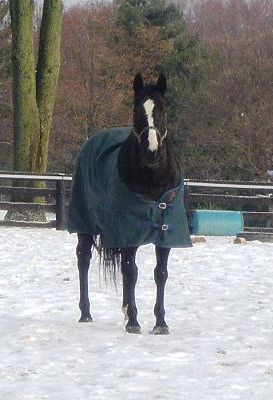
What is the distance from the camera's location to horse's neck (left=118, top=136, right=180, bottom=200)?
739 cm

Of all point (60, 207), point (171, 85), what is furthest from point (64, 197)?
point (171, 85)

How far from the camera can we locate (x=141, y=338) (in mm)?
7266

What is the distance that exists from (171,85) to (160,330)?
29.1 m

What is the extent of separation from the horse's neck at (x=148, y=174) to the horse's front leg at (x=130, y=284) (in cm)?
48

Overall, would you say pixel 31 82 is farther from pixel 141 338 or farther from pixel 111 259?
pixel 141 338

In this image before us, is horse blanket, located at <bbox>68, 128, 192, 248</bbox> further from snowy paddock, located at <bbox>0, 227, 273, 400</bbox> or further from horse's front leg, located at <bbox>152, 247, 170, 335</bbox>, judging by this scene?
snowy paddock, located at <bbox>0, 227, 273, 400</bbox>

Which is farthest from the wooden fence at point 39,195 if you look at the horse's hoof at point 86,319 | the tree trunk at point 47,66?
the horse's hoof at point 86,319

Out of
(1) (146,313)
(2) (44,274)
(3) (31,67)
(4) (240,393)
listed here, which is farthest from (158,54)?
(4) (240,393)

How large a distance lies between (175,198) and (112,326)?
1176 millimetres

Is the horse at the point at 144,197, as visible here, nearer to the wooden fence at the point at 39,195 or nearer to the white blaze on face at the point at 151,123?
the white blaze on face at the point at 151,123

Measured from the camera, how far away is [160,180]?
7.43 m

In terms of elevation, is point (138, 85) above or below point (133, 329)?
above

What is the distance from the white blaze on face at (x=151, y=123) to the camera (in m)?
7.17

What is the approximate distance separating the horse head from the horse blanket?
36 cm
